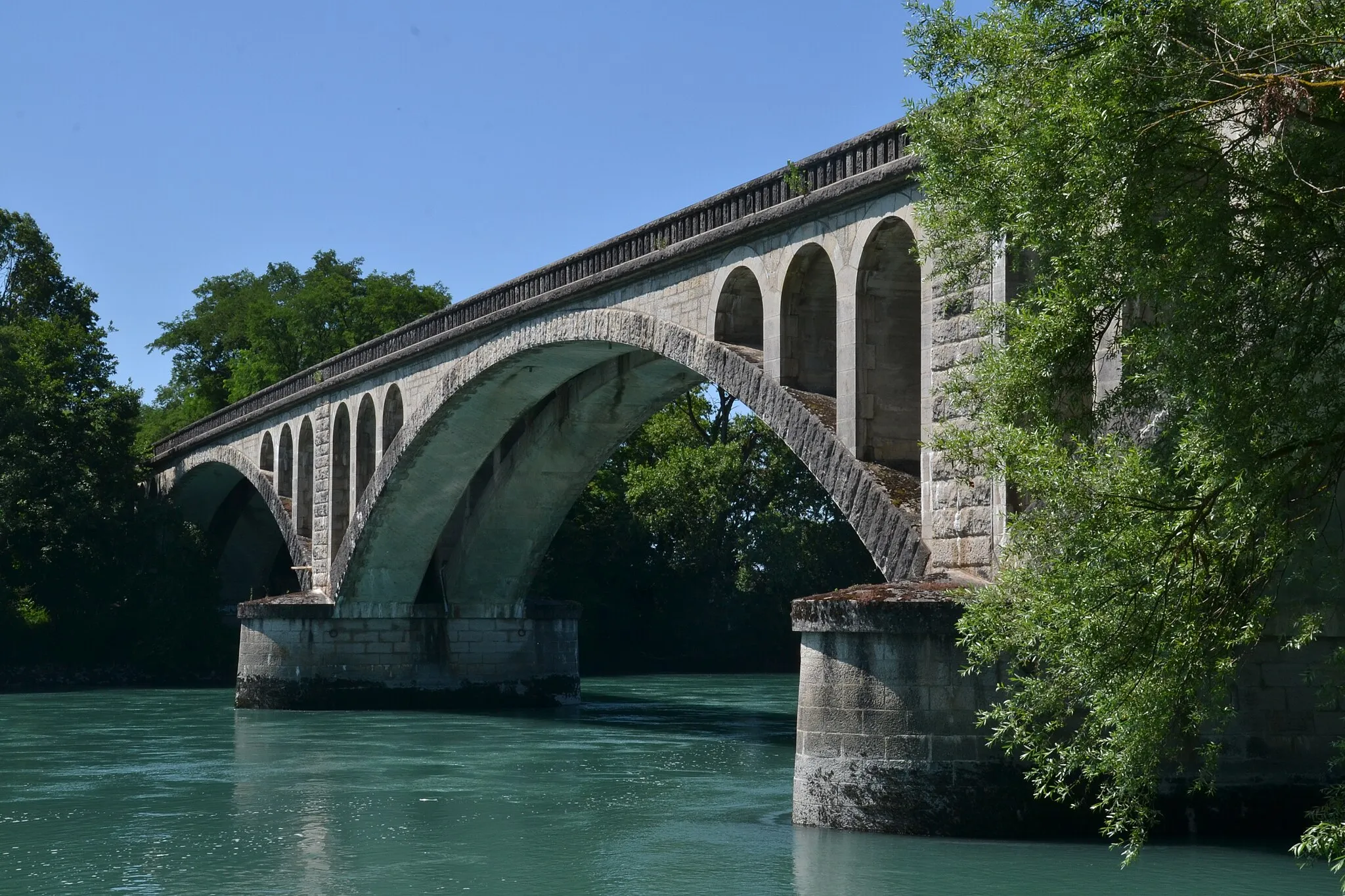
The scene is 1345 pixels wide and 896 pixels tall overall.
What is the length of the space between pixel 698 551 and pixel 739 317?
32025 millimetres

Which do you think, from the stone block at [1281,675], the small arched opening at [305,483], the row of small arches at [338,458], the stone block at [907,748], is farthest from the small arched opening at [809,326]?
the small arched opening at [305,483]

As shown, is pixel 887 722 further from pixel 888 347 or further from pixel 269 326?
pixel 269 326

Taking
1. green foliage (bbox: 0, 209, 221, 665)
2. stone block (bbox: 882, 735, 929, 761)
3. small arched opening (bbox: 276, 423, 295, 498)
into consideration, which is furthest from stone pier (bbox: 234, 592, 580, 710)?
stone block (bbox: 882, 735, 929, 761)

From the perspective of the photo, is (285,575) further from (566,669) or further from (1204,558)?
(1204,558)

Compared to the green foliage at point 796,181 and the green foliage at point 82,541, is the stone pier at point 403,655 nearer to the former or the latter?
the green foliage at point 82,541

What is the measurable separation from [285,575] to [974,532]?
128 ft

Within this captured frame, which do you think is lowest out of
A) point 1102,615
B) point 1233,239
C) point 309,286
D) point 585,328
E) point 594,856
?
point 594,856

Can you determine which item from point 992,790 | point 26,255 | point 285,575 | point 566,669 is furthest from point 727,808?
point 26,255

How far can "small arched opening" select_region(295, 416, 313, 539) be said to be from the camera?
3756cm

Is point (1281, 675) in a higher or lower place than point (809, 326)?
lower

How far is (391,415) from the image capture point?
33406 millimetres

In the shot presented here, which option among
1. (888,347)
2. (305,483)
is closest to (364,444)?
(305,483)

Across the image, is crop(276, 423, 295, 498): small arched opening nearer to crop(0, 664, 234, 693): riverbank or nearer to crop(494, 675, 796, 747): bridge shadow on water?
crop(494, 675, 796, 747): bridge shadow on water

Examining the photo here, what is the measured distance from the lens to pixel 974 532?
1514 cm
